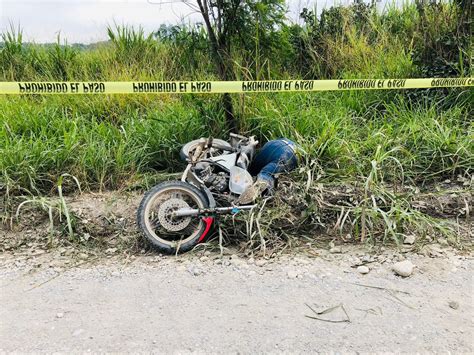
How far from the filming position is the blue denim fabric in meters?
3.72

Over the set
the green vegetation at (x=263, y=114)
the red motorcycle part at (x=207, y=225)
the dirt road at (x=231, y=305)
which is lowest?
the dirt road at (x=231, y=305)

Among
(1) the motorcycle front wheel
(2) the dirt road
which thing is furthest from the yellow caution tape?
(2) the dirt road

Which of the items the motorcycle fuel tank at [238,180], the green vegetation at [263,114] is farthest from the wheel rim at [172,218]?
the green vegetation at [263,114]

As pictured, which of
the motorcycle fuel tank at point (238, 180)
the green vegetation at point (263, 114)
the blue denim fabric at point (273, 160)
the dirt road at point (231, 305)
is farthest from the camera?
the green vegetation at point (263, 114)

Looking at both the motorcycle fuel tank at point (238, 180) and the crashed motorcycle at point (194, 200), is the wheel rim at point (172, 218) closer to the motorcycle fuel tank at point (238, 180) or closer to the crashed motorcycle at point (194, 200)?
the crashed motorcycle at point (194, 200)

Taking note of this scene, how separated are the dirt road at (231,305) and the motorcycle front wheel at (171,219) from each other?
0.13 m

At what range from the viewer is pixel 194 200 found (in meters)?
3.42

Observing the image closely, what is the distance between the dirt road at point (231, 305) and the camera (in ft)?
7.64

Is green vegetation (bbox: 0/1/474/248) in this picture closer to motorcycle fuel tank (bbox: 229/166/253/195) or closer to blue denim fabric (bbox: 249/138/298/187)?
blue denim fabric (bbox: 249/138/298/187)

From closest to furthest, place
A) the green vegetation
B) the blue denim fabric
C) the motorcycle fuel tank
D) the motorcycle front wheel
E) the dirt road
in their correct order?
the dirt road < the motorcycle front wheel < the motorcycle fuel tank < the blue denim fabric < the green vegetation

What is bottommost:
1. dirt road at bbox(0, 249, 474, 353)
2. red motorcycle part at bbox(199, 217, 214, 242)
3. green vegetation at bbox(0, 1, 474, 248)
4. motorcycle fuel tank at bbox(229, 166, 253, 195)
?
dirt road at bbox(0, 249, 474, 353)

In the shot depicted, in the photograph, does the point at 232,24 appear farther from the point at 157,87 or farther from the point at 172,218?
the point at 172,218

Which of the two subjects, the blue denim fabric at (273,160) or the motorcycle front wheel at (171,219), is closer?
the motorcycle front wheel at (171,219)

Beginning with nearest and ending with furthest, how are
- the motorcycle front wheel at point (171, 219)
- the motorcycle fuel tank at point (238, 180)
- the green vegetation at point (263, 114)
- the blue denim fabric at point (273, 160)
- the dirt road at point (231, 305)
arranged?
the dirt road at point (231, 305)
the motorcycle front wheel at point (171, 219)
the motorcycle fuel tank at point (238, 180)
the blue denim fabric at point (273, 160)
the green vegetation at point (263, 114)
